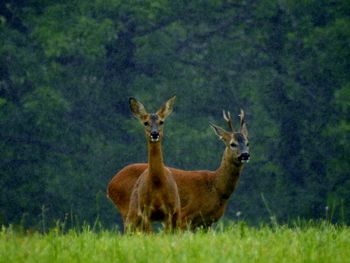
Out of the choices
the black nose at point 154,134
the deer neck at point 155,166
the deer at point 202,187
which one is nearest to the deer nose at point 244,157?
the deer at point 202,187

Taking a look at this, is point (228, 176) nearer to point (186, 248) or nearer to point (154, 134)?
point (154, 134)

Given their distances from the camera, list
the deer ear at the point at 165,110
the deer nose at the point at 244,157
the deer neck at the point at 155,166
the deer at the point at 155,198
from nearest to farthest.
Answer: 1. the deer at the point at 155,198
2. the deer neck at the point at 155,166
3. the deer ear at the point at 165,110
4. the deer nose at the point at 244,157

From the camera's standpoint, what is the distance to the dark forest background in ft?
82.4

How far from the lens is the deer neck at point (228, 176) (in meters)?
12.3

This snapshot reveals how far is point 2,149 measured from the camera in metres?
A: 25.3

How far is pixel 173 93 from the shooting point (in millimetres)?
26047

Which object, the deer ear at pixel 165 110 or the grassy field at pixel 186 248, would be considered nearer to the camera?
the grassy field at pixel 186 248

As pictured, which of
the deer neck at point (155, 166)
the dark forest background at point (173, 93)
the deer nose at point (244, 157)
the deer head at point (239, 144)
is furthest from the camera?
the dark forest background at point (173, 93)

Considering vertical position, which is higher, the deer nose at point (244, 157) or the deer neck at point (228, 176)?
the deer nose at point (244, 157)

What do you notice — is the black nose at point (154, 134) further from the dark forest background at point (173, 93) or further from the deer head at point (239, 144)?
the dark forest background at point (173, 93)

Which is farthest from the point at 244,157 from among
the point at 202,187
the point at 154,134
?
the point at 154,134

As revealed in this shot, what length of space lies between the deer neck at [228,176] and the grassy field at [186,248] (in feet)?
15.8

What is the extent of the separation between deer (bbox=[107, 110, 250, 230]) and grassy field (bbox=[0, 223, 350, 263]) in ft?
15.2

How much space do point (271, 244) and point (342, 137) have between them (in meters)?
18.6
